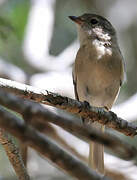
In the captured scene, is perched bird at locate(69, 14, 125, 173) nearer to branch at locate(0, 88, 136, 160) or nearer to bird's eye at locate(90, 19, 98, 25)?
bird's eye at locate(90, 19, 98, 25)

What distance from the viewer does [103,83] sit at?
16.1 ft

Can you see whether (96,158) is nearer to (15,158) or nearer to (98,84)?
(98,84)

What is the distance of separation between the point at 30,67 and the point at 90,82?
2.36m

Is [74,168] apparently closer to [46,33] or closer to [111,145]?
[111,145]

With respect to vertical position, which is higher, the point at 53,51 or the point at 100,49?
the point at 100,49

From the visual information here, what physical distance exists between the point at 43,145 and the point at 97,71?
3.62 meters

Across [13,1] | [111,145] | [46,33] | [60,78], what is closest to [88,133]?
[111,145]

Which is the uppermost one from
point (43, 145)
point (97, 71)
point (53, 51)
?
point (43, 145)

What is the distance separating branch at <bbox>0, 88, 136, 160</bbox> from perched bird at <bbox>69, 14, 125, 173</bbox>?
3.26 meters

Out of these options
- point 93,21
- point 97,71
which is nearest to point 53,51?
point 93,21

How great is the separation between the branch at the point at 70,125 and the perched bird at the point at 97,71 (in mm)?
3256

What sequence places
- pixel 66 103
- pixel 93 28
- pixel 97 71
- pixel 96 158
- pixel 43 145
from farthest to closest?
1. pixel 93 28
2. pixel 97 71
3. pixel 96 158
4. pixel 66 103
5. pixel 43 145

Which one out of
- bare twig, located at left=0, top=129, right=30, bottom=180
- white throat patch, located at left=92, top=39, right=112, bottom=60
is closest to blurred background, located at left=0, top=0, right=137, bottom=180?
white throat patch, located at left=92, top=39, right=112, bottom=60

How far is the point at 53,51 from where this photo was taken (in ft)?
27.7
